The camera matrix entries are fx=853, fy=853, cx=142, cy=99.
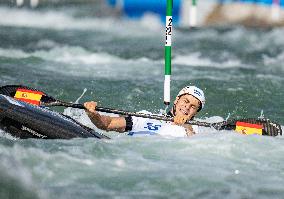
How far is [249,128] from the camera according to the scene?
8.14 metres

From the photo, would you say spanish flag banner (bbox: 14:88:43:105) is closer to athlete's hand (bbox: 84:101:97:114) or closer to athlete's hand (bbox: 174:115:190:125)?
athlete's hand (bbox: 84:101:97:114)

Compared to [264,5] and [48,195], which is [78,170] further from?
[264,5]

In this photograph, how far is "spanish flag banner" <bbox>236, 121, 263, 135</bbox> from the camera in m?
8.09

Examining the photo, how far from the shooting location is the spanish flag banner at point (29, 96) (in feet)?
28.7

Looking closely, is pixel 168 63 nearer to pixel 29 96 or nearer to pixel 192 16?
pixel 29 96

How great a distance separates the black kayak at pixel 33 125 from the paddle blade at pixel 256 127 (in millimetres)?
1465

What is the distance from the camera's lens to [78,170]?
6281 mm

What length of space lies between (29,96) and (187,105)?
1.79 metres

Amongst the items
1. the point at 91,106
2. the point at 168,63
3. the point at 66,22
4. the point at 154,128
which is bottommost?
the point at 154,128

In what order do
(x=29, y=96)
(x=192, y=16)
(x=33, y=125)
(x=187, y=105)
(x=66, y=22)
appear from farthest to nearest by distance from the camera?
1. (x=66, y=22)
2. (x=192, y=16)
3. (x=29, y=96)
4. (x=187, y=105)
5. (x=33, y=125)

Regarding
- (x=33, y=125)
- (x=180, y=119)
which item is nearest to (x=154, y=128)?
(x=180, y=119)

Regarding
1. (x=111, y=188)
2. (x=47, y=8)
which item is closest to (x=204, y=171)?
(x=111, y=188)

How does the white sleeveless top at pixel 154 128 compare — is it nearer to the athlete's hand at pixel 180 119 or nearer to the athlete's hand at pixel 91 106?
the athlete's hand at pixel 180 119

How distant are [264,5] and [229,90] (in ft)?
31.6
